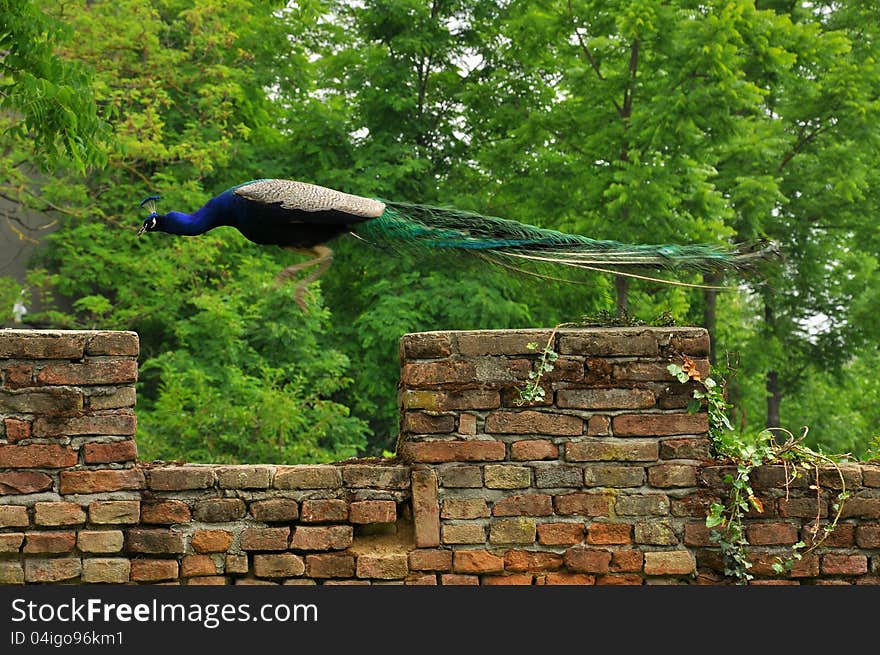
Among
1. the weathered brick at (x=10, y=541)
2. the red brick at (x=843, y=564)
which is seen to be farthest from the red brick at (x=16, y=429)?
the red brick at (x=843, y=564)

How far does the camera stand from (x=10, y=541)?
12.8ft

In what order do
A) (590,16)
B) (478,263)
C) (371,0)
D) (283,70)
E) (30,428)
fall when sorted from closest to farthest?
(30,428) < (478,263) < (590,16) < (371,0) < (283,70)

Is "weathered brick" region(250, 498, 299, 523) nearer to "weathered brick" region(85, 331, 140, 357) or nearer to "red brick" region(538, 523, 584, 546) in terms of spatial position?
"weathered brick" region(85, 331, 140, 357)

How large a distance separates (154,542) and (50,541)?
14.1 inches

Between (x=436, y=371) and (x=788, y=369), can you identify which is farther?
(x=788, y=369)

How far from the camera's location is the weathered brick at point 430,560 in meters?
3.99

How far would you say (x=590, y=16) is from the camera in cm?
1065

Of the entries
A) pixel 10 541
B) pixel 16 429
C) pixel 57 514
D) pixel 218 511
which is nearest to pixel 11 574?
pixel 10 541

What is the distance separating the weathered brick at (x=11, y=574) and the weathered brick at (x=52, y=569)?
0.02 m

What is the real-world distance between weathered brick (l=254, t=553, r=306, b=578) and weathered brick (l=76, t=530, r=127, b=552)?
50 cm

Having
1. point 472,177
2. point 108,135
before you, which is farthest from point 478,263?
point 472,177

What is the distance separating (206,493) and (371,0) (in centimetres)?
1079

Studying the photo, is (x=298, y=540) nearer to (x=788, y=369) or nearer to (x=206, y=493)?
(x=206, y=493)

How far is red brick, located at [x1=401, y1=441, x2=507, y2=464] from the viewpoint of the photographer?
13.2 ft
